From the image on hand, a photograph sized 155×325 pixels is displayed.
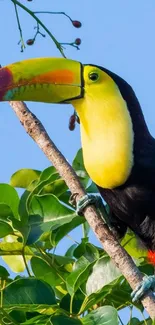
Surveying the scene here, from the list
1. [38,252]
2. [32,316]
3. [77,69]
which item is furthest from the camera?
[77,69]

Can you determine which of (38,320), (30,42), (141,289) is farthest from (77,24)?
(38,320)

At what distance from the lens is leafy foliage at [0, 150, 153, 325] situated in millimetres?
1901

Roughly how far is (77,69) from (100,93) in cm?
12

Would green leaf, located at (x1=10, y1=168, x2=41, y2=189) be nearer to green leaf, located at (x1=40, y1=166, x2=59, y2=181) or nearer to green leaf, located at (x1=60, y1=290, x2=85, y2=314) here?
green leaf, located at (x1=40, y1=166, x2=59, y2=181)

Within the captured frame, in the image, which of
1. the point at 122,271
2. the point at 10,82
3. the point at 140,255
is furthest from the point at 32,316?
the point at 10,82

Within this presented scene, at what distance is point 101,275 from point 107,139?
0.72 m

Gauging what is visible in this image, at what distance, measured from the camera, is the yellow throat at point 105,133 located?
8.66ft

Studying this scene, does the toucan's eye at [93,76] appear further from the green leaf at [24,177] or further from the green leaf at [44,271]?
the green leaf at [44,271]

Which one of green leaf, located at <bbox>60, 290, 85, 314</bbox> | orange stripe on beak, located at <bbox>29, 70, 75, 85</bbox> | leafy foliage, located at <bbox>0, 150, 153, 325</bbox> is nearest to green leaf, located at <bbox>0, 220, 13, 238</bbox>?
leafy foliage, located at <bbox>0, 150, 153, 325</bbox>

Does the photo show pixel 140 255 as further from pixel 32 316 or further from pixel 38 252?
pixel 32 316

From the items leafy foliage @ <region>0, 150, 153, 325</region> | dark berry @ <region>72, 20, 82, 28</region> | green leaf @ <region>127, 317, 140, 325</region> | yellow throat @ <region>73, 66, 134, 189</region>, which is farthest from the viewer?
dark berry @ <region>72, 20, 82, 28</region>

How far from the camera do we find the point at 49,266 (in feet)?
A: 7.34

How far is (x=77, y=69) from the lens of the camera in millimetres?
2689

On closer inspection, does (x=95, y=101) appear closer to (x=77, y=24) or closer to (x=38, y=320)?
(x=77, y=24)
